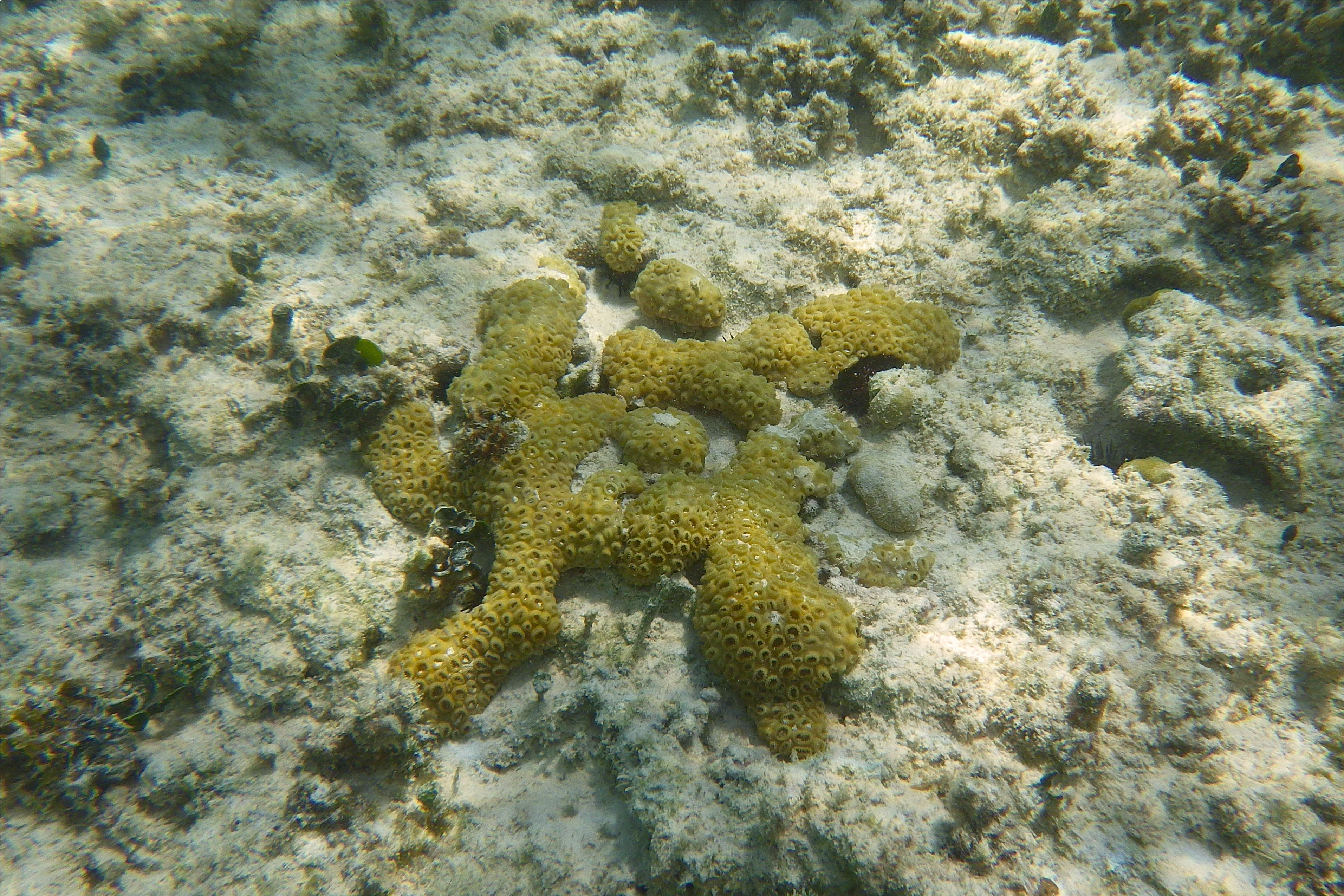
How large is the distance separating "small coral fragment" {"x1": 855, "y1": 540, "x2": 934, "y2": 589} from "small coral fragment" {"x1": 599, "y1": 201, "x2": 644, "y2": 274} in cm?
274

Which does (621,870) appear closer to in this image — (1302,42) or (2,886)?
(2,886)

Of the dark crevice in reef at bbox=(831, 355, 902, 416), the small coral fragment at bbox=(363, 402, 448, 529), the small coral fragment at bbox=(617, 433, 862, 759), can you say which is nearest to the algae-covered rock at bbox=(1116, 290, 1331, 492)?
the dark crevice in reef at bbox=(831, 355, 902, 416)

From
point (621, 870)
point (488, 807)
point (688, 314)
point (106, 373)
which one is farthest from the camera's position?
point (688, 314)

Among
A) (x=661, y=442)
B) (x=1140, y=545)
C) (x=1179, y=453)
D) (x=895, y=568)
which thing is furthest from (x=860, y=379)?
(x=1179, y=453)

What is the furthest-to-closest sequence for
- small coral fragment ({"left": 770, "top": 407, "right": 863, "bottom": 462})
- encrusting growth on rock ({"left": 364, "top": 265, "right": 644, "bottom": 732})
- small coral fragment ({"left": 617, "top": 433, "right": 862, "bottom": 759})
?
small coral fragment ({"left": 770, "top": 407, "right": 863, "bottom": 462}), encrusting growth on rock ({"left": 364, "top": 265, "right": 644, "bottom": 732}), small coral fragment ({"left": 617, "top": 433, "right": 862, "bottom": 759})

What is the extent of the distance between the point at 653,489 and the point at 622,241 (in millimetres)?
2080

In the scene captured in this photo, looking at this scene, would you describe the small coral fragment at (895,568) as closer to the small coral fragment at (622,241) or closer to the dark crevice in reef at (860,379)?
the dark crevice in reef at (860,379)

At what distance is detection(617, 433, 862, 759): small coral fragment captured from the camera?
2.84 m

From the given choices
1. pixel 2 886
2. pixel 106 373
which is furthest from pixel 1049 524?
pixel 106 373

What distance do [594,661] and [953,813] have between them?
5.92 ft

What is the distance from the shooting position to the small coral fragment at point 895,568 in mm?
3184

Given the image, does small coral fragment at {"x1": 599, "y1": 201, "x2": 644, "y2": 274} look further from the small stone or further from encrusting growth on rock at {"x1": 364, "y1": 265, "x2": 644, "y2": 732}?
the small stone

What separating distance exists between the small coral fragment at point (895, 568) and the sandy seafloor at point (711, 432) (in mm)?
74

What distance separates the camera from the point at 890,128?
191 inches
